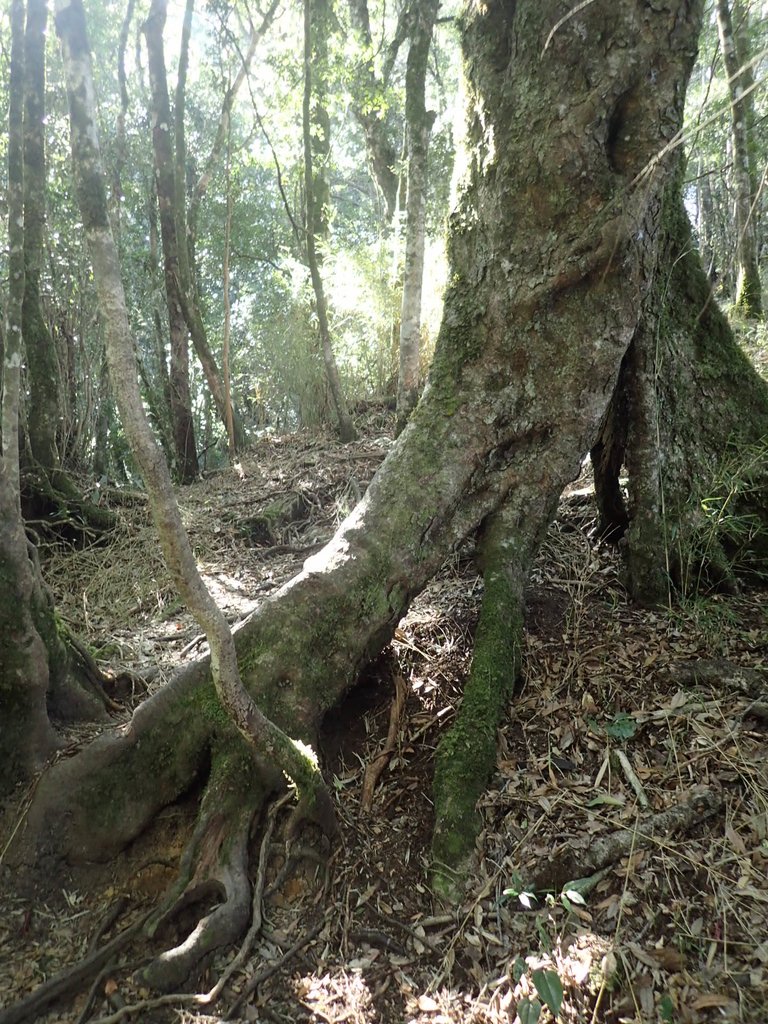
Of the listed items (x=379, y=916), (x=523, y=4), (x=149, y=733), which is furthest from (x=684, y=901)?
(x=523, y=4)

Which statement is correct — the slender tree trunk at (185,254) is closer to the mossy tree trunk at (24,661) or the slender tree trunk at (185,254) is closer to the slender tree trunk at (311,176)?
the slender tree trunk at (311,176)

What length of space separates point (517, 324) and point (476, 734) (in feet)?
6.50

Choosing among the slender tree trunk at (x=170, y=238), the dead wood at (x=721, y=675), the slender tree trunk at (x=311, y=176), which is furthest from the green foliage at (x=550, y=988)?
the slender tree trunk at (x=170, y=238)

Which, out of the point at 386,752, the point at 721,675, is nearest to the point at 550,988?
the point at 386,752

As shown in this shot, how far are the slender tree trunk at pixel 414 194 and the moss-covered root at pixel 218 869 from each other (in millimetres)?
2819

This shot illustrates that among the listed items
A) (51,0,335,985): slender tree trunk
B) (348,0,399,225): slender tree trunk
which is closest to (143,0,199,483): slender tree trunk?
(348,0,399,225): slender tree trunk

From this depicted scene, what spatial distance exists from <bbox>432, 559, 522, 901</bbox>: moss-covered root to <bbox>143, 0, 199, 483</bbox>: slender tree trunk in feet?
18.9

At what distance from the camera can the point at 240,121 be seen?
1579 cm

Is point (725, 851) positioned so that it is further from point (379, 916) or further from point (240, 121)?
point (240, 121)

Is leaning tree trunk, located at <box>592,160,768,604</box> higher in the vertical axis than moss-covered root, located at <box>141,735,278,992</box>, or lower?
higher

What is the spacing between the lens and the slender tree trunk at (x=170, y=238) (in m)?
7.23

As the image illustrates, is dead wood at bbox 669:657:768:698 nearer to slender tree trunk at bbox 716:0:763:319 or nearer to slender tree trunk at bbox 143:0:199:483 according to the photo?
slender tree trunk at bbox 716:0:763:319

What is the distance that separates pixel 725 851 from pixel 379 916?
1.22 metres

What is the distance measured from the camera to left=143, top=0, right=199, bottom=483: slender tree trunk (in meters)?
7.23
